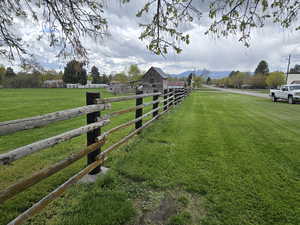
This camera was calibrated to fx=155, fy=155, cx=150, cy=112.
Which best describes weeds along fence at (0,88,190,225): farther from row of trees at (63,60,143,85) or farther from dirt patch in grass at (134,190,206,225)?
row of trees at (63,60,143,85)

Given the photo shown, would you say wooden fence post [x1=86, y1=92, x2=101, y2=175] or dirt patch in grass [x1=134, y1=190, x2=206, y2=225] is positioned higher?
wooden fence post [x1=86, y1=92, x2=101, y2=175]

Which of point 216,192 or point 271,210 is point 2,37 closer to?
point 216,192

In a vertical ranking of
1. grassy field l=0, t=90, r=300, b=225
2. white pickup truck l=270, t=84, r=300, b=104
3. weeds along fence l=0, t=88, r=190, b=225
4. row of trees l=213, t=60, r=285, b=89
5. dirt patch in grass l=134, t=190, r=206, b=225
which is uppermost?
row of trees l=213, t=60, r=285, b=89

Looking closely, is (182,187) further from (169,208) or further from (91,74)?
(91,74)

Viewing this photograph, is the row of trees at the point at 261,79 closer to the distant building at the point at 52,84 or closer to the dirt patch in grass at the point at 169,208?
the dirt patch in grass at the point at 169,208

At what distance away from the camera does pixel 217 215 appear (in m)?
1.79

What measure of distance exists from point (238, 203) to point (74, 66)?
3.57 meters

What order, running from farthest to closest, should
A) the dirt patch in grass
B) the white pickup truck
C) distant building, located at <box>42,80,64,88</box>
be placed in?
distant building, located at <box>42,80,64,88</box> < the white pickup truck < the dirt patch in grass

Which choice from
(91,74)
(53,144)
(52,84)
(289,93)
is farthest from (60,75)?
(52,84)

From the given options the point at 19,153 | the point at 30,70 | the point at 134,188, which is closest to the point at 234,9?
the point at 134,188

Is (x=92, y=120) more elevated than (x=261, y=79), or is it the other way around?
(x=261, y=79)

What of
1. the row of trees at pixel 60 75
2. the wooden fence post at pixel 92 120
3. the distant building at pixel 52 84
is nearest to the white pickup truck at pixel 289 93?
the row of trees at pixel 60 75

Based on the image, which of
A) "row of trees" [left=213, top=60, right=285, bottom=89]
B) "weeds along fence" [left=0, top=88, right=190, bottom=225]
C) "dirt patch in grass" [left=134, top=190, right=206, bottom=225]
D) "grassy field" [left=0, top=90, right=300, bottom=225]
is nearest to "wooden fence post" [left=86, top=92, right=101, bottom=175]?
"weeds along fence" [left=0, top=88, right=190, bottom=225]

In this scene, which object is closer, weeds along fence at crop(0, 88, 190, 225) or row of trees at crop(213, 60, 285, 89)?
weeds along fence at crop(0, 88, 190, 225)
